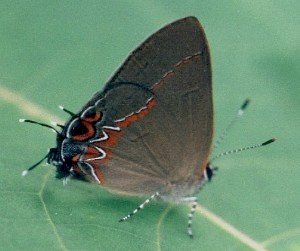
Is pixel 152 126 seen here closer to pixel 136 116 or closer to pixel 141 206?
pixel 136 116

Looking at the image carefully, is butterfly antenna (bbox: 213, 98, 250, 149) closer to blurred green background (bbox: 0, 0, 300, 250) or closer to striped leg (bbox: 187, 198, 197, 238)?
blurred green background (bbox: 0, 0, 300, 250)

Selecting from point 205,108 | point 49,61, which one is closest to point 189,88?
point 205,108

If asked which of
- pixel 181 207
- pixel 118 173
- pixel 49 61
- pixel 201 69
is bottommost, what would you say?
pixel 181 207

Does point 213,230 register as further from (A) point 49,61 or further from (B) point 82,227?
(A) point 49,61

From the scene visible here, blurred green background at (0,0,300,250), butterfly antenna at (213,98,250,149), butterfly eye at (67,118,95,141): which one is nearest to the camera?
blurred green background at (0,0,300,250)

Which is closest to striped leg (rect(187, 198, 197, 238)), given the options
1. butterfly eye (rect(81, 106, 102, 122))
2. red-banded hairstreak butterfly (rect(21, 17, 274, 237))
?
red-banded hairstreak butterfly (rect(21, 17, 274, 237))

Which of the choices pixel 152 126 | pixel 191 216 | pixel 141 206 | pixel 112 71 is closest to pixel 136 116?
pixel 152 126
